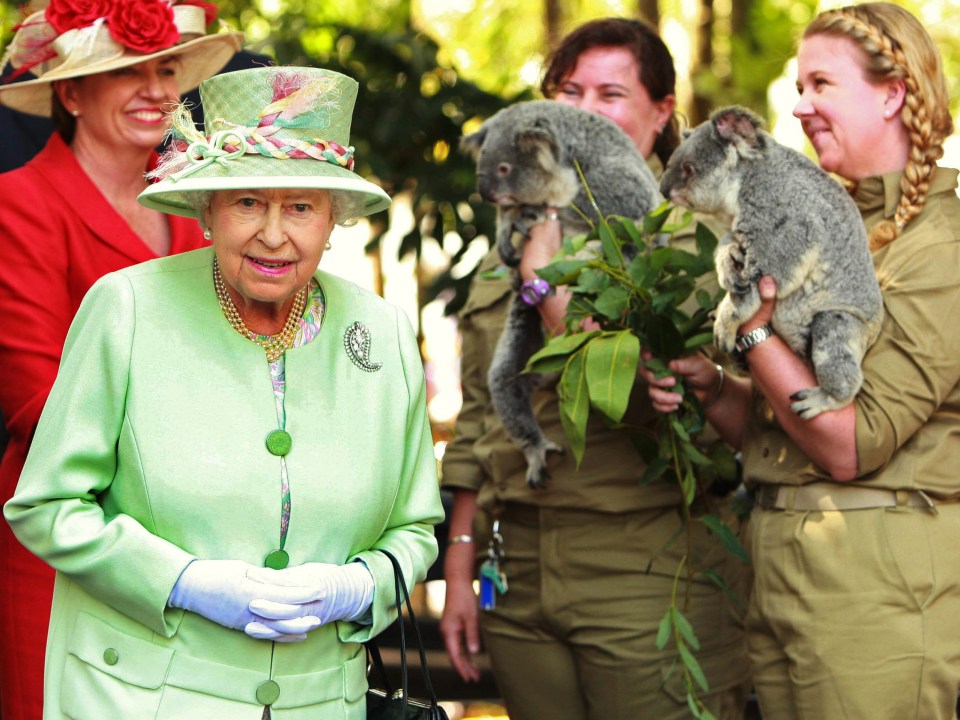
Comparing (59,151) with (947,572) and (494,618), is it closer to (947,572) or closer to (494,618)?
(494,618)

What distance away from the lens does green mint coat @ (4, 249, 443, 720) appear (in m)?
1.93

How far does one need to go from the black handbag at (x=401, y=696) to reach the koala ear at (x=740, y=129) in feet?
3.75

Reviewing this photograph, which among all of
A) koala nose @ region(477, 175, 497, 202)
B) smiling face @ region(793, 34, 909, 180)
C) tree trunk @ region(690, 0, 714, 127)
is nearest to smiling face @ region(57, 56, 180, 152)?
koala nose @ region(477, 175, 497, 202)

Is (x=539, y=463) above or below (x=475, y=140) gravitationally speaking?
below

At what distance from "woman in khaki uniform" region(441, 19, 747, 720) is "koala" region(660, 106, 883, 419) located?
0.58 metres

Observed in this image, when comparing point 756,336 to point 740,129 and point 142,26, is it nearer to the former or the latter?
point 740,129

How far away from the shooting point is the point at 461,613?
3.27 m

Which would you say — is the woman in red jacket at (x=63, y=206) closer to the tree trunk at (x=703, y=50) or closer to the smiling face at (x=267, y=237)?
the smiling face at (x=267, y=237)

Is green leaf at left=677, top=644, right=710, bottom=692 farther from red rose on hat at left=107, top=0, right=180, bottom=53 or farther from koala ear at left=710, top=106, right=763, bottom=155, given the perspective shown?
red rose on hat at left=107, top=0, right=180, bottom=53

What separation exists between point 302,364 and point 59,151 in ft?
3.79

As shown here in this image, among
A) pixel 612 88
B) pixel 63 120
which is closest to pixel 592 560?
pixel 612 88

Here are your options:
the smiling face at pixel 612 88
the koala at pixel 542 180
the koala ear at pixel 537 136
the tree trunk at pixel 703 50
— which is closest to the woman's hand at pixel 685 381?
the koala at pixel 542 180

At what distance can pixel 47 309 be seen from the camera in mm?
2652

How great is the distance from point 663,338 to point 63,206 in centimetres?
142
